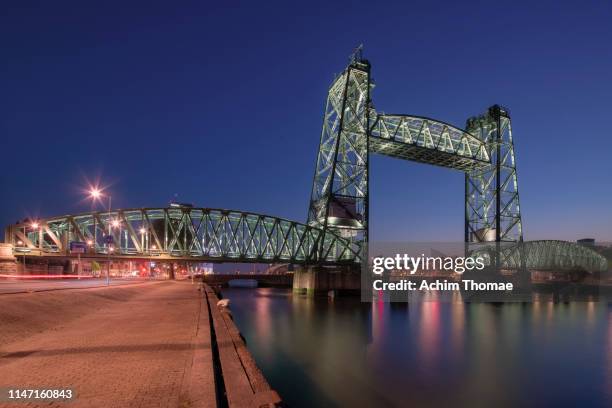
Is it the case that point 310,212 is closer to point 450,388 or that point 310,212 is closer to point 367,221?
point 367,221

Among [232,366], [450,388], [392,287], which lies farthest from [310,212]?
[232,366]

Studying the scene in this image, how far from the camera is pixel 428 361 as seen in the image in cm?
2094

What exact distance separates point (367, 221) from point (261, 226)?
2126cm

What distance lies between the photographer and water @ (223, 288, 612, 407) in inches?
588

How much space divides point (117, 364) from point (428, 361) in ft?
57.6

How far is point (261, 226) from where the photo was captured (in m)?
70.8

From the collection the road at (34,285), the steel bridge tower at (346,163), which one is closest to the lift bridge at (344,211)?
the steel bridge tower at (346,163)

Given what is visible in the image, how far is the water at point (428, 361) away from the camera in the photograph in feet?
49.0

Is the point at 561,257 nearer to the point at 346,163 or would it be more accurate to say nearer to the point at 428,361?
the point at 346,163

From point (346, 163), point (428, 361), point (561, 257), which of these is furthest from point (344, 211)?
point (561, 257)

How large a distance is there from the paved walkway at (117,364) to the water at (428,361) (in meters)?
5.70

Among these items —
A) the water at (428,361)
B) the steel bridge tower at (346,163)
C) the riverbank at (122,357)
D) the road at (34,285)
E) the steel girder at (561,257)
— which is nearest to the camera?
the riverbank at (122,357)

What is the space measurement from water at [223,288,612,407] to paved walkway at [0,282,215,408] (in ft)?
18.7

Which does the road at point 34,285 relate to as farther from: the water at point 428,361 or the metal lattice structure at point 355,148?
the metal lattice structure at point 355,148
